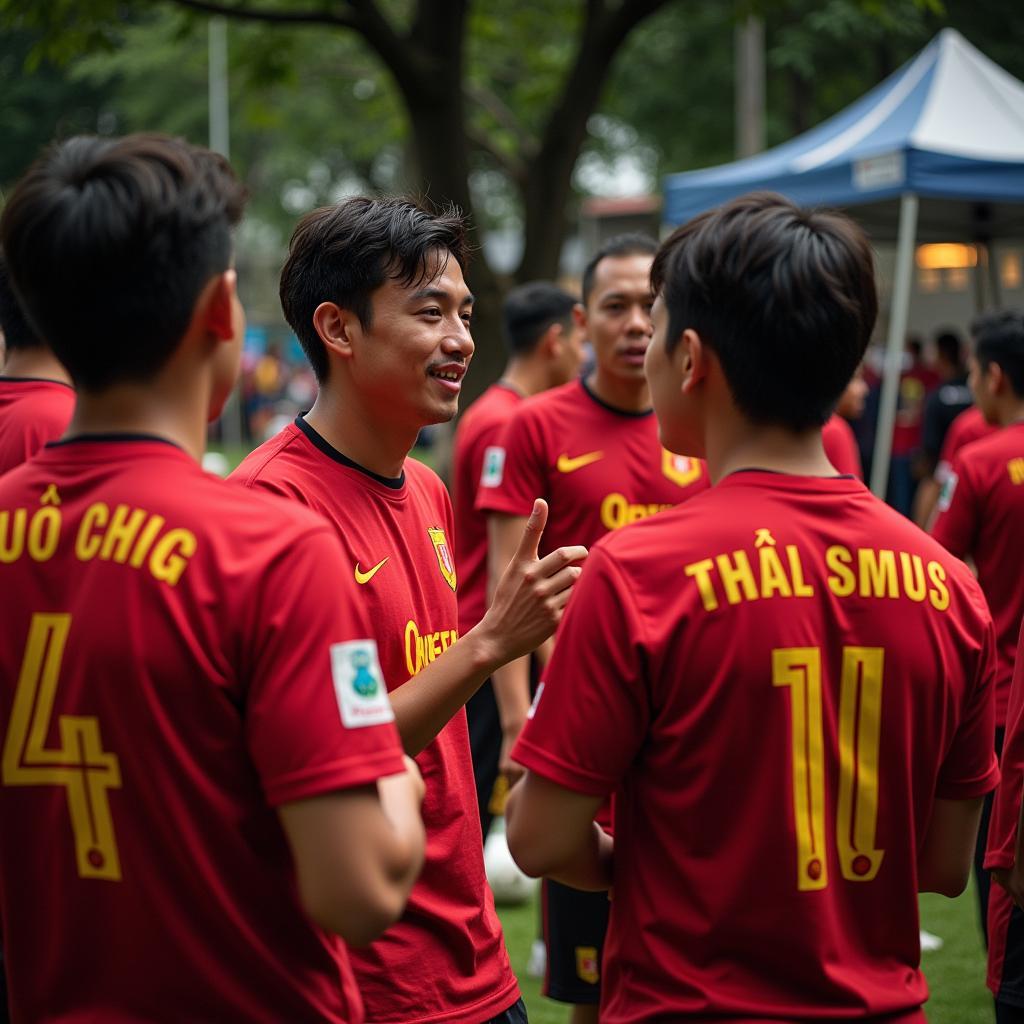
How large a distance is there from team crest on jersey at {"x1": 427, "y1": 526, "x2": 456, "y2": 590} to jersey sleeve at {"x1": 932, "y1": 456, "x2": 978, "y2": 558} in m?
2.24

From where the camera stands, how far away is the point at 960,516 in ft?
15.4

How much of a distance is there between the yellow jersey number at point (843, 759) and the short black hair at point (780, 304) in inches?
14.3

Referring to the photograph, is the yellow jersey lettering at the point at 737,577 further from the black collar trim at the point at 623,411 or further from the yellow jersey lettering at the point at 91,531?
the black collar trim at the point at 623,411

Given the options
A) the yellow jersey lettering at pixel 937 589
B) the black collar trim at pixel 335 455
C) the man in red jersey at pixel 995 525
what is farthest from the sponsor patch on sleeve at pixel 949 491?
the yellow jersey lettering at pixel 937 589

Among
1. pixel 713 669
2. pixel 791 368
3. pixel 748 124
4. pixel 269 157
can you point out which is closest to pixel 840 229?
pixel 791 368

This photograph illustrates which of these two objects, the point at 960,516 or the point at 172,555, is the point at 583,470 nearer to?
the point at 960,516

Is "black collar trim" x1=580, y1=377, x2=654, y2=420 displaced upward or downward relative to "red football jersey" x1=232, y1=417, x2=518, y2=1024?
upward

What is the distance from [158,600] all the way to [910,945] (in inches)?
47.7

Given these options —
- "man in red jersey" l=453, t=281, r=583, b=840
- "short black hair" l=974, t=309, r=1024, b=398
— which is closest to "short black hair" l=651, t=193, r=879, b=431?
"man in red jersey" l=453, t=281, r=583, b=840

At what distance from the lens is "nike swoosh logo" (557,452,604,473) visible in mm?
4547

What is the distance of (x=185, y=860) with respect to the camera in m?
1.82

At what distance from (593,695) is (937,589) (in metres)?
0.55

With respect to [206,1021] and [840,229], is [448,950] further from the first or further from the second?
[840,229]

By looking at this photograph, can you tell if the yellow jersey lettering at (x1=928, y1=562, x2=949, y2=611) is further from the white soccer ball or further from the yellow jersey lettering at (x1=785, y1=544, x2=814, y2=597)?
the white soccer ball
